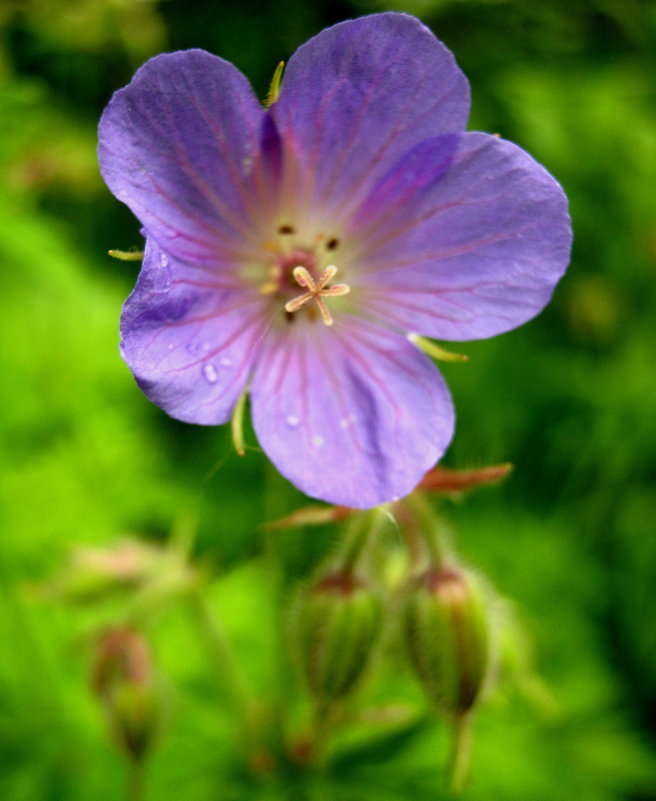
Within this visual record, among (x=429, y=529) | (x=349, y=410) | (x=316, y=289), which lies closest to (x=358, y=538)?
(x=429, y=529)

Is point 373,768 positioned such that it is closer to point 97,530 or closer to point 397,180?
point 97,530

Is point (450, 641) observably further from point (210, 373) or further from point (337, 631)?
point (210, 373)

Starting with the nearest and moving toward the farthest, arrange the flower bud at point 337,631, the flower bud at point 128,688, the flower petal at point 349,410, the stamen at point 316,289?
the flower petal at point 349,410 → the stamen at point 316,289 → the flower bud at point 337,631 → the flower bud at point 128,688

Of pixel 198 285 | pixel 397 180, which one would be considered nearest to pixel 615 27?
pixel 397 180

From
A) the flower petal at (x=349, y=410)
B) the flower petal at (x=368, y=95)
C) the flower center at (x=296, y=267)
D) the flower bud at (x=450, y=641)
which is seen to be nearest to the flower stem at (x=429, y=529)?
the flower bud at (x=450, y=641)

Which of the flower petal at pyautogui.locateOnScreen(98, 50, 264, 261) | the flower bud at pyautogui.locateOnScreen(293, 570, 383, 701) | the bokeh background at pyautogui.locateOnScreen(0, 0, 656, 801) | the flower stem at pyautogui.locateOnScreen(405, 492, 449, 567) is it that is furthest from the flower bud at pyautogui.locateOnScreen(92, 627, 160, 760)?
the flower petal at pyautogui.locateOnScreen(98, 50, 264, 261)

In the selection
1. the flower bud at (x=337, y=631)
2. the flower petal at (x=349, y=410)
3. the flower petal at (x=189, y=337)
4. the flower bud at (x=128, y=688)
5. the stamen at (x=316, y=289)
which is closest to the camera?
the flower petal at (x=189, y=337)

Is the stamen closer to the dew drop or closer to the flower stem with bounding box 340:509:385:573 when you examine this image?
the dew drop

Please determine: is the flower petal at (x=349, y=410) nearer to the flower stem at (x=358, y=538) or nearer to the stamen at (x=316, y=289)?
the stamen at (x=316, y=289)
